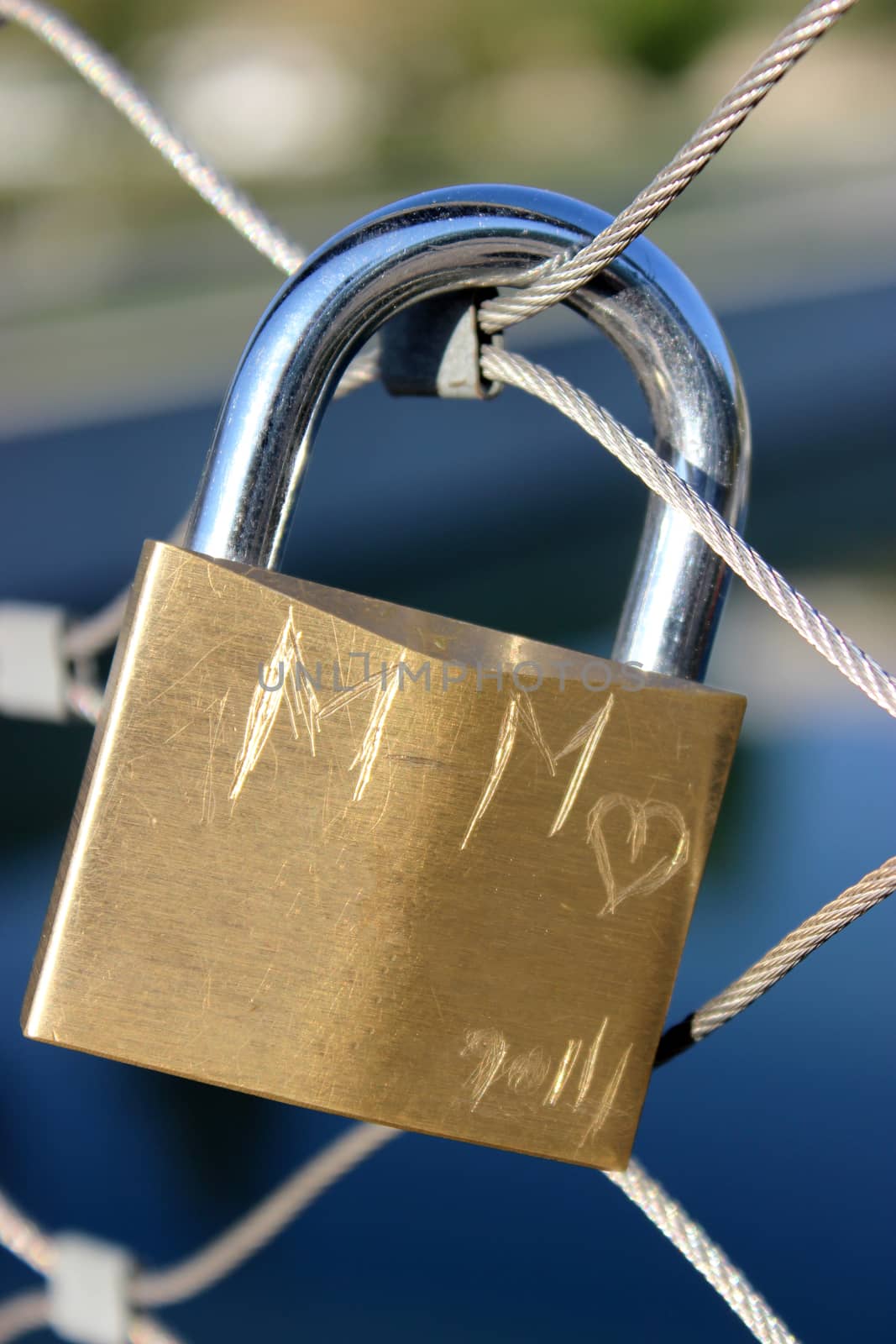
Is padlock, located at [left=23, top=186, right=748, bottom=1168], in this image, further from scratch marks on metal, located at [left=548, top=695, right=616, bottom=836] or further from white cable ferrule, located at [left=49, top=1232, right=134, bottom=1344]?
white cable ferrule, located at [left=49, top=1232, right=134, bottom=1344]

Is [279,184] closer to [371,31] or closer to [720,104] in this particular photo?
[371,31]

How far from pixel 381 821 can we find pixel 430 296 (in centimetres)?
18

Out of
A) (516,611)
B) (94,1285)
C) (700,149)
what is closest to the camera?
(700,149)

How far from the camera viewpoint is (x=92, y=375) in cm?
223

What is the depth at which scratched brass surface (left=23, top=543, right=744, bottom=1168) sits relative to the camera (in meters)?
0.35

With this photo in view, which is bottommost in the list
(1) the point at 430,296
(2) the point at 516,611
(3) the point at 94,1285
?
(3) the point at 94,1285

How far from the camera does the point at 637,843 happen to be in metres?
0.36

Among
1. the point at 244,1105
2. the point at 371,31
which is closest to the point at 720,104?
the point at 244,1105

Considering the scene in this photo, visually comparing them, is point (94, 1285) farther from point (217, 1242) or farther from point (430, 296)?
point (430, 296)

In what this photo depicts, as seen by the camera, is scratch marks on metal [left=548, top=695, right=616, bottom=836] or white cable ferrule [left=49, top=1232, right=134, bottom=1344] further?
white cable ferrule [left=49, top=1232, right=134, bottom=1344]

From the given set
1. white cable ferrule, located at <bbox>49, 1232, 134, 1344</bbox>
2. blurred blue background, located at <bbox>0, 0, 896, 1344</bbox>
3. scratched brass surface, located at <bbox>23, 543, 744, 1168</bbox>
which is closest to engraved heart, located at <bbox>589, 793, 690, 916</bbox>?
scratched brass surface, located at <bbox>23, 543, 744, 1168</bbox>

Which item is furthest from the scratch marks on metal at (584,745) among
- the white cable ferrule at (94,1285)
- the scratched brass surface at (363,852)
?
the white cable ferrule at (94,1285)

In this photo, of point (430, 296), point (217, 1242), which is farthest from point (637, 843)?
point (217, 1242)

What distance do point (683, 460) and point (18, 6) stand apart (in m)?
0.41
